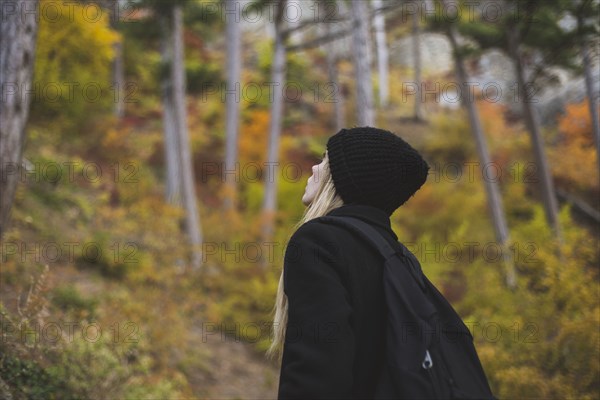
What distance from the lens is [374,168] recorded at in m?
2.13

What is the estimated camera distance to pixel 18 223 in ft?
26.9

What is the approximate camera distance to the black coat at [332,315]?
176cm

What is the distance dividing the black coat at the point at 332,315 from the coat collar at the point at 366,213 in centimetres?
1

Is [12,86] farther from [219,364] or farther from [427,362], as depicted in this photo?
[219,364]

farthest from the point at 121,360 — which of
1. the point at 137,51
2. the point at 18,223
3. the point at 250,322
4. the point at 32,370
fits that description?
the point at 137,51

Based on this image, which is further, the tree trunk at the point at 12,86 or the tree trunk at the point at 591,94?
the tree trunk at the point at 591,94

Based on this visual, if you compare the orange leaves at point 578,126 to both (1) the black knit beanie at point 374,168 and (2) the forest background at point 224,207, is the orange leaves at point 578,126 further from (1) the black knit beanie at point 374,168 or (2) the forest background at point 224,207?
(1) the black knit beanie at point 374,168

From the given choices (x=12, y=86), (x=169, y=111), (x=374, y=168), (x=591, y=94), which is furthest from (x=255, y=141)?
(x=374, y=168)

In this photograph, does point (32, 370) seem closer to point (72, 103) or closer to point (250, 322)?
point (250, 322)

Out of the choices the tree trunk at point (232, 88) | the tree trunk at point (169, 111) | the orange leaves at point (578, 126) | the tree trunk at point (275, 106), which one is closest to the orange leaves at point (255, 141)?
the tree trunk at point (232, 88)

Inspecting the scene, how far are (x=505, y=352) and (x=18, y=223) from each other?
24.5 ft

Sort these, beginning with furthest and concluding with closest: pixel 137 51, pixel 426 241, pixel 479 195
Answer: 1. pixel 137 51
2. pixel 479 195
3. pixel 426 241

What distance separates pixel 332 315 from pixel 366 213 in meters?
0.53

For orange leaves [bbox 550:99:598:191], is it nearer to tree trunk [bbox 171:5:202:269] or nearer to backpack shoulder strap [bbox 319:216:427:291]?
tree trunk [bbox 171:5:202:269]
